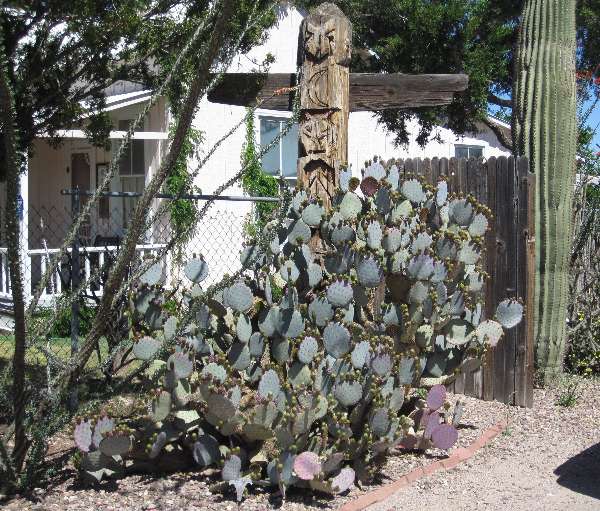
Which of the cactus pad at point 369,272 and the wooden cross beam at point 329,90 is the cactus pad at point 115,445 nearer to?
the cactus pad at point 369,272

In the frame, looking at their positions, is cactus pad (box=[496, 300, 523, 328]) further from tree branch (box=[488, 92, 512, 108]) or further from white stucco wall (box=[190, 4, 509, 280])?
tree branch (box=[488, 92, 512, 108])

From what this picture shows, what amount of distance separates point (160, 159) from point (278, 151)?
2432 mm

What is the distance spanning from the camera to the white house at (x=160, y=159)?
41.8ft

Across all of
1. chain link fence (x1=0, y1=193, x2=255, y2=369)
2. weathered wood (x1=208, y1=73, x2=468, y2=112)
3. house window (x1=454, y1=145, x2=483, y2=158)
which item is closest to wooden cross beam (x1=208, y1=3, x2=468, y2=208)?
weathered wood (x1=208, y1=73, x2=468, y2=112)

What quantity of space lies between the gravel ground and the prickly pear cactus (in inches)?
5.5

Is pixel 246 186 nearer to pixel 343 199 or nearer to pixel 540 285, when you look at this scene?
pixel 540 285

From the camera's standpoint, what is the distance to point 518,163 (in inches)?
273

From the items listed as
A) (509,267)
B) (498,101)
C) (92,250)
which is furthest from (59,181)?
(509,267)

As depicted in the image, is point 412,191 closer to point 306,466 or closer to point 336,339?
point 336,339

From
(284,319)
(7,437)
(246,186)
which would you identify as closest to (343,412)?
(284,319)

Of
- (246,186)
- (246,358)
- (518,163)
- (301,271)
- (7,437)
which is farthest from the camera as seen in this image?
(246,186)

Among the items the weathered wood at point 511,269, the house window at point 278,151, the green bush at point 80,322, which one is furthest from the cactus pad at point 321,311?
the house window at point 278,151

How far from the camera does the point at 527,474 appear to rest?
5363 mm

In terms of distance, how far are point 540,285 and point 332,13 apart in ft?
11.0
